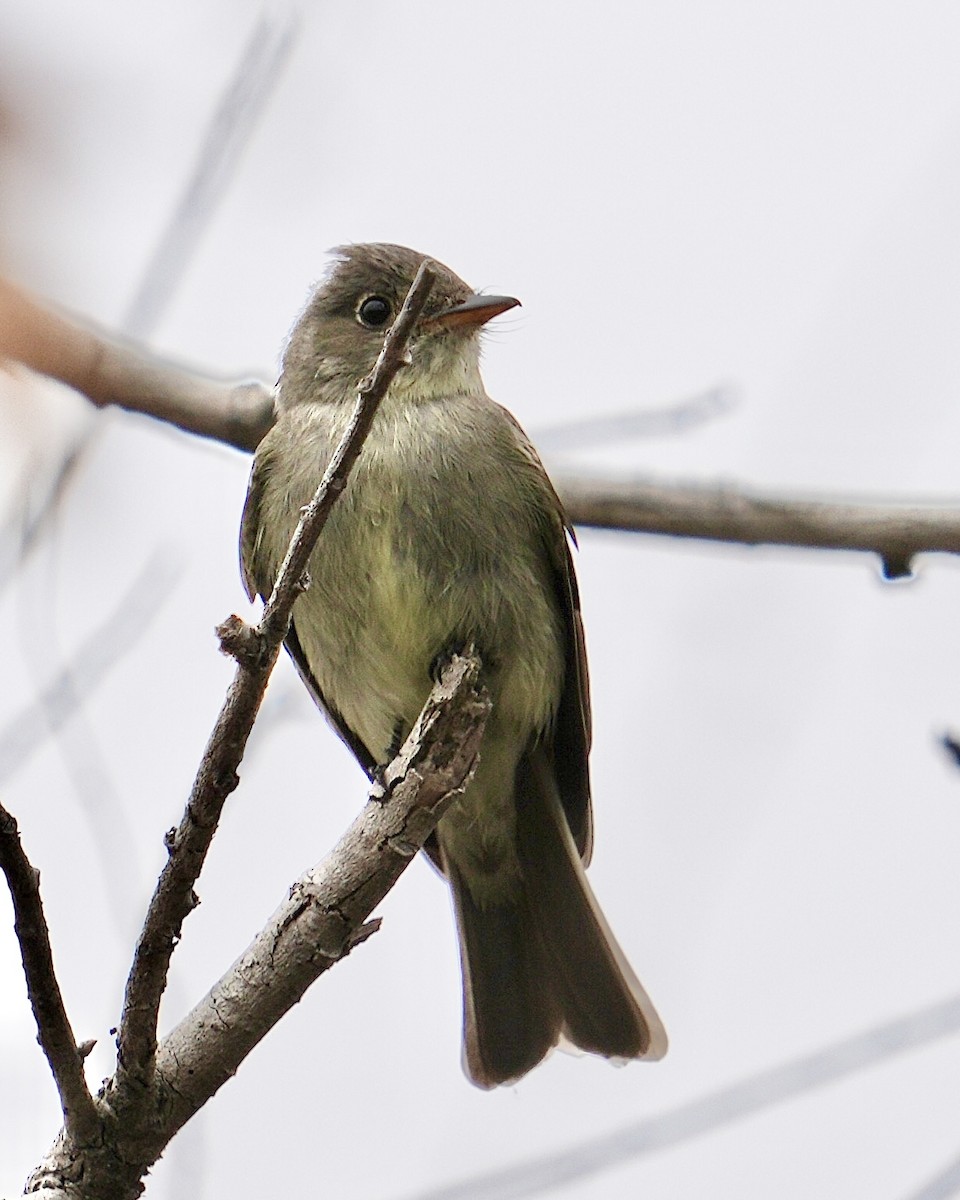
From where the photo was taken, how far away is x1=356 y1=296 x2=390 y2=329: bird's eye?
4.88m

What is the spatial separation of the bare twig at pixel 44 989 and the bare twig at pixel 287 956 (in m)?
0.07

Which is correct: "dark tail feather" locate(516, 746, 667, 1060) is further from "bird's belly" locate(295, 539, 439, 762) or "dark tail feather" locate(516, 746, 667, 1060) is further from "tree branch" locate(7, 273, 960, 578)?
"tree branch" locate(7, 273, 960, 578)

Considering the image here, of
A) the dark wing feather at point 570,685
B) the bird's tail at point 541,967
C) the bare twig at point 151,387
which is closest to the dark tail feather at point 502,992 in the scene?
the bird's tail at point 541,967

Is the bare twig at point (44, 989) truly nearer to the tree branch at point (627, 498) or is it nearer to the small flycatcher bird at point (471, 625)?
the tree branch at point (627, 498)

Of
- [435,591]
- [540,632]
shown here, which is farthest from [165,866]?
[540,632]

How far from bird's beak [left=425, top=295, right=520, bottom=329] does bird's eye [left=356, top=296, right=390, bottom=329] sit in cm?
37

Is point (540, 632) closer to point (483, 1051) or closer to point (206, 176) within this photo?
point (483, 1051)

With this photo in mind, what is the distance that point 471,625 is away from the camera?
13.7ft

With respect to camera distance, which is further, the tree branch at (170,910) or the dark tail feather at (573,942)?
the dark tail feather at (573,942)

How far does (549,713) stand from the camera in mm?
4477

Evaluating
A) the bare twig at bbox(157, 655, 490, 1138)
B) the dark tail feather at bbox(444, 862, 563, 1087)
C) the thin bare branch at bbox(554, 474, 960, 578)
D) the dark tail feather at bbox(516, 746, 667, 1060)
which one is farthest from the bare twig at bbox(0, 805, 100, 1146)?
the thin bare branch at bbox(554, 474, 960, 578)

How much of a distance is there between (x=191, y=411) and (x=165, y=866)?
224cm

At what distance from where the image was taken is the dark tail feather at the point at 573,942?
4.46 meters

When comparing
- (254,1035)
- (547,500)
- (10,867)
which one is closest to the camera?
(10,867)
